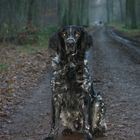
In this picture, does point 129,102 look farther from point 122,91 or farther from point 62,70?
point 62,70

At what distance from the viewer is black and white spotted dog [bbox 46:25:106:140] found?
19.5 ft

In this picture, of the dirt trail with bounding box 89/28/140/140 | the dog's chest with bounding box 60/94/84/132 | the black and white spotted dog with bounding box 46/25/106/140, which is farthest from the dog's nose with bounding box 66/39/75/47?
the dirt trail with bounding box 89/28/140/140

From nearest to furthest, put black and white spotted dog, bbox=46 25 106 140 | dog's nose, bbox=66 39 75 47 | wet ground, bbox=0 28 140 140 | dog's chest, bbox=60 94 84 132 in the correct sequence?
dog's nose, bbox=66 39 75 47 < black and white spotted dog, bbox=46 25 106 140 < dog's chest, bbox=60 94 84 132 < wet ground, bbox=0 28 140 140

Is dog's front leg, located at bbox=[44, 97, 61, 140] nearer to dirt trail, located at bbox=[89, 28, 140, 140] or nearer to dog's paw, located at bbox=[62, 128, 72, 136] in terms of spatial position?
dog's paw, located at bbox=[62, 128, 72, 136]

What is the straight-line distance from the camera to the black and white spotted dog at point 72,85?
19.5 feet

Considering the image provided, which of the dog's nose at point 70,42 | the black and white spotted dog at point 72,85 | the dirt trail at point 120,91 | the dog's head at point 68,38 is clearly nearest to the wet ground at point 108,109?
the dirt trail at point 120,91

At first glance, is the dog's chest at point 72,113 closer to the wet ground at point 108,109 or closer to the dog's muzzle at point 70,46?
the wet ground at point 108,109

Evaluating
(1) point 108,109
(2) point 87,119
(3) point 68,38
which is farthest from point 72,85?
(1) point 108,109

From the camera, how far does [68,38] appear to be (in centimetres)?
586

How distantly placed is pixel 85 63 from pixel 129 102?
174 inches

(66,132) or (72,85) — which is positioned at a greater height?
(72,85)

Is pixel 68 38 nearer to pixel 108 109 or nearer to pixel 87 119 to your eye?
pixel 87 119

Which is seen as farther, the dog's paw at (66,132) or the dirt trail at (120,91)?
the dirt trail at (120,91)

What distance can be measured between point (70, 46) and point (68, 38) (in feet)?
0.35
